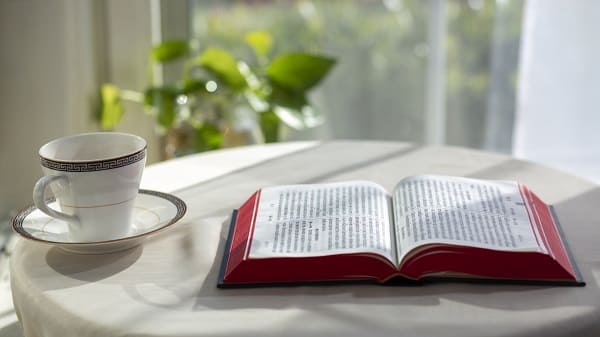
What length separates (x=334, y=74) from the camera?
2.21 meters

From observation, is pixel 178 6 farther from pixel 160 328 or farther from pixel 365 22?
pixel 160 328

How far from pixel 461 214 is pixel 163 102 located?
1.15 m

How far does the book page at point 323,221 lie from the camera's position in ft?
2.44

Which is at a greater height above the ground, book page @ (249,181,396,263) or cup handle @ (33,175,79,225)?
cup handle @ (33,175,79,225)

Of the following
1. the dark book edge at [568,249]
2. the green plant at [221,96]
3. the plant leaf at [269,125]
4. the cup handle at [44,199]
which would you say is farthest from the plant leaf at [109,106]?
the dark book edge at [568,249]

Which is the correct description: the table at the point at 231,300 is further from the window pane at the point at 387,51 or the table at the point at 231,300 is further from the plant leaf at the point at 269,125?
the window pane at the point at 387,51

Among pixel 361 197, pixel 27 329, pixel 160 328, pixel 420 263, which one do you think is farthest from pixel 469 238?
pixel 27 329

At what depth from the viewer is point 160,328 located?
25.9 inches

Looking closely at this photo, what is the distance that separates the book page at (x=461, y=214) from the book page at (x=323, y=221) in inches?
0.9

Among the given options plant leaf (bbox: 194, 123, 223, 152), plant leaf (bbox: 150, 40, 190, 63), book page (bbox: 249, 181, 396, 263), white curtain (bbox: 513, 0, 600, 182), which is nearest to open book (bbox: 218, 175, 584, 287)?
book page (bbox: 249, 181, 396, 263)

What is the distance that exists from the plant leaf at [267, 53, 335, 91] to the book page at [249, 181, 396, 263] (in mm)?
937

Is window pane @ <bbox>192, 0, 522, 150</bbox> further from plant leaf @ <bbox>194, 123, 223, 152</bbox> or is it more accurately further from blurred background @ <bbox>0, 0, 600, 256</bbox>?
plant leaf @ <bbox>194, 123, 223, 152</bbox>

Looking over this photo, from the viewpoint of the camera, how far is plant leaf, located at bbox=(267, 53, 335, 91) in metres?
1.84

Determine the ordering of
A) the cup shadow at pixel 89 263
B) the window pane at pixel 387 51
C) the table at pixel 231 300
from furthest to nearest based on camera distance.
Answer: the window pane at pixel 387 51, the cup shadow at pixel 89 263, the table at pixel 231 300
